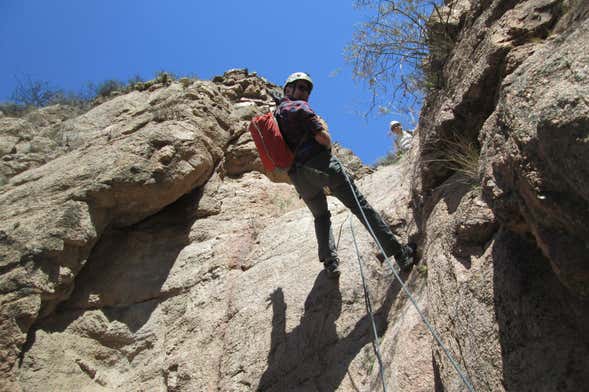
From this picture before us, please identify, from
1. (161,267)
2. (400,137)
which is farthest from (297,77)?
(400,137)

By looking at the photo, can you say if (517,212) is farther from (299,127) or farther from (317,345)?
(299,127)

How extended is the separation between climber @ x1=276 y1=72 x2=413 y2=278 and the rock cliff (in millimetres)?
374

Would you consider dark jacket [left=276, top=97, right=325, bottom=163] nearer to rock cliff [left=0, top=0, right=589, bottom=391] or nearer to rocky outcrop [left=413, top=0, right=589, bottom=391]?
rock cliff [left=0, top=0, right=589, bottom=391]

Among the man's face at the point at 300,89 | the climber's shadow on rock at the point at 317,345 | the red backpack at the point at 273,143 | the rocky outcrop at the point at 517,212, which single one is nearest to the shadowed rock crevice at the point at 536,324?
the rocky outcrop at the point at 517,212

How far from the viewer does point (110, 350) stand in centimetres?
709

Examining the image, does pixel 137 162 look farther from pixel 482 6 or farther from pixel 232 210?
pixel 482 6

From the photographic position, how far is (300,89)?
20.4 ft

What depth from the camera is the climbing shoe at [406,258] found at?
5.29m

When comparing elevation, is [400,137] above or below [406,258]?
above

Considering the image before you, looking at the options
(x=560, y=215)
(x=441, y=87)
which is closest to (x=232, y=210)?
(x=441, y=87)

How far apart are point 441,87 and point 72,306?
5.51 meters

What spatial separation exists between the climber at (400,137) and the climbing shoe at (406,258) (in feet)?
16.1

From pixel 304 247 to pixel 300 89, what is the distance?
2.08 metres

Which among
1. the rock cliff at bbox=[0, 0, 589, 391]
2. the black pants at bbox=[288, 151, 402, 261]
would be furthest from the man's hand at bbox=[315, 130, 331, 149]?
the rock cliff at bbox=[0, 0, 589, 391]
